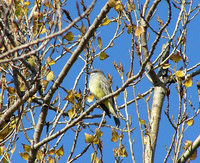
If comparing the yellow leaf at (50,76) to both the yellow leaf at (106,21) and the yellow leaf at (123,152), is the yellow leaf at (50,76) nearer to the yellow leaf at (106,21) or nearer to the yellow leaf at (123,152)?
the yellow leaf at (106,21)

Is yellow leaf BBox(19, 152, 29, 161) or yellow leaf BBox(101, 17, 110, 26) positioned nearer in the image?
yellow leaf BBox(19, 152, 29, 161)

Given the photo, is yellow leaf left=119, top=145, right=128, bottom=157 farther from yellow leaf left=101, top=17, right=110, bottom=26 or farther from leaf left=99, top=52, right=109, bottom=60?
yellow leaf left=101, top=17, right=110, bottom=26

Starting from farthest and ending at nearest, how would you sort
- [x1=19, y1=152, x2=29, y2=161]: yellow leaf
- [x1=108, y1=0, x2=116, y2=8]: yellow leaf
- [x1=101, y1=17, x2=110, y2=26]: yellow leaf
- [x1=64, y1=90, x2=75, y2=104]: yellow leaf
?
[x1=101, y1=17, x2=110, y2=26]: yellow leaf
[x1=64, y1=90, x2=75, y2=104]: yellow leaf
[x1=19, y1=152, x2=29, y2=161]: yellow leaf
[x1=108, y1=0, x2=116, y2=8]: yellow leaf

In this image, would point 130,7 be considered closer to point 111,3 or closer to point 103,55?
point 111,3

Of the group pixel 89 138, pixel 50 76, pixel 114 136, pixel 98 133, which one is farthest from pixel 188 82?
pixel 50 76

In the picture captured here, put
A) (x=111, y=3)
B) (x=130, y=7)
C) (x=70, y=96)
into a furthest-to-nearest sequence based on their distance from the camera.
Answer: (x=70, y=96) < (x=130, y=7) < (x=111, y=3)

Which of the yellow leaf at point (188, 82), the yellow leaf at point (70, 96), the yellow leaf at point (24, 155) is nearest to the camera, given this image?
the yellow leaf at point (188, 82)

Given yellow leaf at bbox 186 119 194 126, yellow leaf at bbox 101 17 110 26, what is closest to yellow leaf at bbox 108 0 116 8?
yellow leaf at bbox 101 17 110 26

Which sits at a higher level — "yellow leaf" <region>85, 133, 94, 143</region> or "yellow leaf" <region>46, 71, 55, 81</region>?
"yellow leaf" <region>46, 71, 55, 81</region>

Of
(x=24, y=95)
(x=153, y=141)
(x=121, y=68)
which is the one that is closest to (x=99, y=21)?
(x=121, y=68)

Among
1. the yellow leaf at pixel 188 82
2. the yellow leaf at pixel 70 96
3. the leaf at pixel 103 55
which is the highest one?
the leaf at pixel 103 55

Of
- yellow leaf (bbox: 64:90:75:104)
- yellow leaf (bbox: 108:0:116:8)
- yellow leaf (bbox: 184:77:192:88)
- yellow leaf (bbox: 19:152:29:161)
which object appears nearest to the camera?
yellow leaf (bbox: 184:77:192:88)

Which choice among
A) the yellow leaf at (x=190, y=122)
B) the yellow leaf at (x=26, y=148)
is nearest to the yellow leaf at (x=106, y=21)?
the yellow leaf at (x=190, y=122)

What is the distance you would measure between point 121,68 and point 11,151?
1.93m
